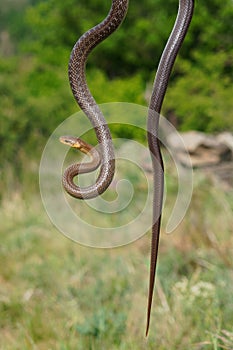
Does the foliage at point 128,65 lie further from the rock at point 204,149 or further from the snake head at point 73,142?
the snake head at point 73,142

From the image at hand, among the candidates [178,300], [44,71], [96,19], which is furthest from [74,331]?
[96,19]

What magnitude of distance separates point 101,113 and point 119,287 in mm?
1726

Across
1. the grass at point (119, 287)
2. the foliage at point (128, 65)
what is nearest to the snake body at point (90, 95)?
the grass at point (119, 287)

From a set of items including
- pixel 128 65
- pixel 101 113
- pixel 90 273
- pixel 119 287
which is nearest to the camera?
pixel 101 113

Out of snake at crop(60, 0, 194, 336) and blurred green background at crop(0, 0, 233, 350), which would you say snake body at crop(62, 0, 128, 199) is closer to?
snake at crop(60, 0, 194, 336)

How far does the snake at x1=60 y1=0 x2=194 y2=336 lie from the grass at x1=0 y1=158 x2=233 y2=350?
0.81 m

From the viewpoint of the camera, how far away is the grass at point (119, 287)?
2080 millimetres

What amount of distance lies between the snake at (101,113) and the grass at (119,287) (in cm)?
81

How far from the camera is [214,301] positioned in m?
2.14

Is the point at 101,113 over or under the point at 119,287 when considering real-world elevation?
over

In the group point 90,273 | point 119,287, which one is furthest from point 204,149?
point 119,287

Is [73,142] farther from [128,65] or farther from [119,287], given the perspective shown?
[128,65]

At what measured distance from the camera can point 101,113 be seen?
978 millimetres

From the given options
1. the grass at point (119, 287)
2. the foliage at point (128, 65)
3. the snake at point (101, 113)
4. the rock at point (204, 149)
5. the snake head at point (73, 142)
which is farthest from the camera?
the foliage at point (128, 65)
